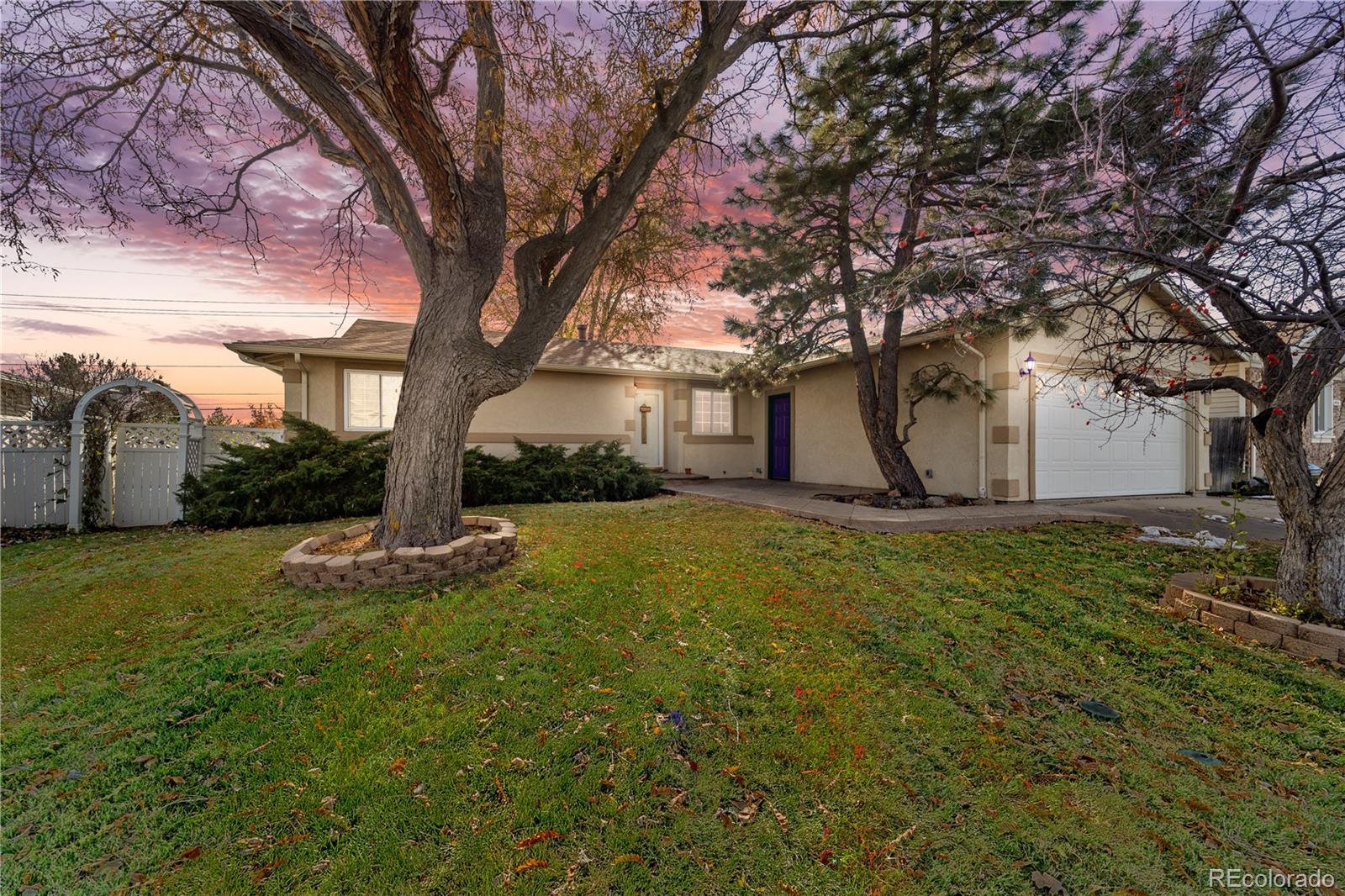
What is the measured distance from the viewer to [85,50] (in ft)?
15.2

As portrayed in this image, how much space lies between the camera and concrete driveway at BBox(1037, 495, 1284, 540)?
6.66 metres

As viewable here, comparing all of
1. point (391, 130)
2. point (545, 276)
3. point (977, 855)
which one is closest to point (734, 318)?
point (545, 276)

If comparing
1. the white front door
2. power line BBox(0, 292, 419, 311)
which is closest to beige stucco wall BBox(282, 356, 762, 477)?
the white front door

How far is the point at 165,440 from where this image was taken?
694 centimetres

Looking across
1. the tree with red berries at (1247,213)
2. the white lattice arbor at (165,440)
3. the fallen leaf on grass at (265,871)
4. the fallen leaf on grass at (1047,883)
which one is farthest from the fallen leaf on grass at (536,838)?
the white lattice arbor at (165,440)

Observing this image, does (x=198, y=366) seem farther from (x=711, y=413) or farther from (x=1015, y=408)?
(x=1015, y=408)

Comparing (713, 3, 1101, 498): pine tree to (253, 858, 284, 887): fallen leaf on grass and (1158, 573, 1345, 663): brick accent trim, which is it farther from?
(253, 858, 284, 887): fallen leaf on grass

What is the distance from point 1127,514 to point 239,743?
33.2 ft

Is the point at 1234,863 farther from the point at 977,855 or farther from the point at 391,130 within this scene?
the point at 391,130

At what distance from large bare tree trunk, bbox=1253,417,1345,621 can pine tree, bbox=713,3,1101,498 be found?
6.83ft

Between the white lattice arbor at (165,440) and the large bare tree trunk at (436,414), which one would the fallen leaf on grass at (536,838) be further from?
the white lattice arbor at (165,440)

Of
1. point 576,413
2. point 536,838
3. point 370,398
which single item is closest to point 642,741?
point 536,838

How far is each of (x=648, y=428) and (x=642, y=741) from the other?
411 inches

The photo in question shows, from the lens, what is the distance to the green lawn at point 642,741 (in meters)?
1.71
